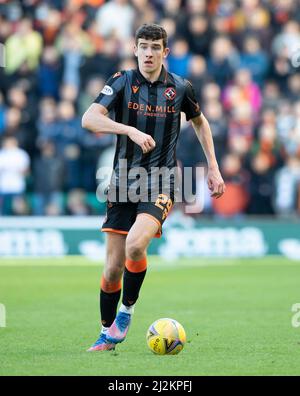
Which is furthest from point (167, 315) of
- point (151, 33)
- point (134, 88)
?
point (151, 33)

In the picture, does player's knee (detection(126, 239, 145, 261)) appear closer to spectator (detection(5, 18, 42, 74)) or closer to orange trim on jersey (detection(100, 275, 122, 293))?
orange trim on jersey (detection(100, 275, 122, 293))

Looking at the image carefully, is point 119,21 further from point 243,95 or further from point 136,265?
point 136,265

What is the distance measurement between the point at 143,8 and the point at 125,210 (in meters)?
12.4

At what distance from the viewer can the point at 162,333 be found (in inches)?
307

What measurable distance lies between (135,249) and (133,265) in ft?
0.72

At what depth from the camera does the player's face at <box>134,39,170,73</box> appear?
26.3 feet

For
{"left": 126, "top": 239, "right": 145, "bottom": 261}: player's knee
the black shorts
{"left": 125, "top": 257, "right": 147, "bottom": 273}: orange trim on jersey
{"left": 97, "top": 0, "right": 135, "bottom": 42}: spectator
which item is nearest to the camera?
{"left": 126, "top": 239, "right": 145, "bottom": 261}: player's knee

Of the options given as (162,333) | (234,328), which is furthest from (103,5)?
(162,333)

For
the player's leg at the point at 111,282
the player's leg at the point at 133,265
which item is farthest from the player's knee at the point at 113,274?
the player's leg at the point at 133,265

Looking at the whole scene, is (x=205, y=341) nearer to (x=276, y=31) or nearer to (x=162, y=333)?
(x=162, y=333)

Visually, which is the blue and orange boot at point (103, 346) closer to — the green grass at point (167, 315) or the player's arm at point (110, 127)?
the green grass at point (167, 315)

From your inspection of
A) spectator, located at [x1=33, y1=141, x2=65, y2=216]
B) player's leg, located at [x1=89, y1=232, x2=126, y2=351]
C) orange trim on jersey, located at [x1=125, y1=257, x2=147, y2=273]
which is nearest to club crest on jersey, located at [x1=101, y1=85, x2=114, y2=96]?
player's leg, located at [x1=89, y1=232, x2=126, y2=351]

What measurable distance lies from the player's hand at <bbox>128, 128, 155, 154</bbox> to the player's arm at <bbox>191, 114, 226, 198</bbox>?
2.86ft

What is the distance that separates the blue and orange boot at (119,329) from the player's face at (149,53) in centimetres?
201
